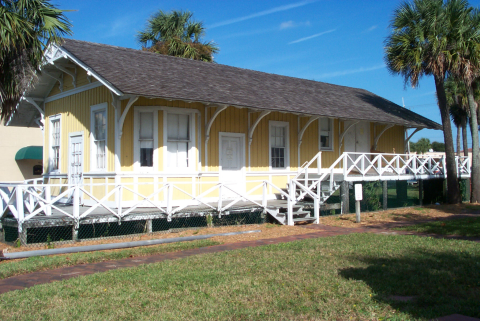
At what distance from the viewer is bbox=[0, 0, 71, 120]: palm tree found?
9.91m

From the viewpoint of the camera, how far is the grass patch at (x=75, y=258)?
8.47 m

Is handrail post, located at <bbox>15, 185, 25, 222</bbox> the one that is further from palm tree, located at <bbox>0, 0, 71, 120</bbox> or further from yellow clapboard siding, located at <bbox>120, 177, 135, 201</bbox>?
yellow clapboard siding, located at <bbox>120, 177, 135, 201</bbox>

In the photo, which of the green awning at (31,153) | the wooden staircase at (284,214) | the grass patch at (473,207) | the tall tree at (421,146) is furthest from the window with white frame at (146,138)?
the tall tree at (421,146)

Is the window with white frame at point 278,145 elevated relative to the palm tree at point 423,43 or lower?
lower

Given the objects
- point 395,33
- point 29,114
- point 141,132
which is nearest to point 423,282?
point 141,132

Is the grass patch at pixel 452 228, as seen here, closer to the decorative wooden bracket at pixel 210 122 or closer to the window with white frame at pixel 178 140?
the decorative wooden bracket at pixel 210 122

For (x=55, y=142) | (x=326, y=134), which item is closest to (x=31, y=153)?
(x=55, y=142)

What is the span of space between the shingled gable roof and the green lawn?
6.23m

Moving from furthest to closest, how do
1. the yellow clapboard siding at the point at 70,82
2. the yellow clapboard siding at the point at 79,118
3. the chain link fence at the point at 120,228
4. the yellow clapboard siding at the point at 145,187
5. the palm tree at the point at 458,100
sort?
the palm tree at the point at 458,100
the yellow clapboard siding at the point at 70,82
the yellow clapboard siding at the point at 79,118
the yellow clapboard siding at the point at 145,187
the chain link fence at the point at 120,228

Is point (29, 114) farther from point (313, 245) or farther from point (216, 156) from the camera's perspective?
point (313, 245)

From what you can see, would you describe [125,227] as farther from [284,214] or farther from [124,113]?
[284,214]

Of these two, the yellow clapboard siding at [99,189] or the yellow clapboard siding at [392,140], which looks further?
the yellow clapboard siding at [392,140]

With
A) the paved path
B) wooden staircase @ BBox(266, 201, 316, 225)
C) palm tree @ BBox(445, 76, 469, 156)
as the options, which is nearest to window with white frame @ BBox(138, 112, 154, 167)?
wooden staircase @ BBox(266, 201, 316, 225)

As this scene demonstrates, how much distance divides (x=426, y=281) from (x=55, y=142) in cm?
1436
